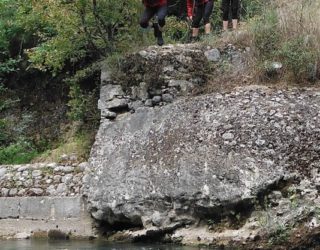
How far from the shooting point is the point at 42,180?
1159cm

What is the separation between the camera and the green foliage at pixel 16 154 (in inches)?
531

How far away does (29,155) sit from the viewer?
13672mm

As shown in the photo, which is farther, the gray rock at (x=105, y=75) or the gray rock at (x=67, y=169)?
the gray rock at (x=105, y=75)

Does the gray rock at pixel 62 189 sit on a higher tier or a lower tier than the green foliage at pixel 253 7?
lower

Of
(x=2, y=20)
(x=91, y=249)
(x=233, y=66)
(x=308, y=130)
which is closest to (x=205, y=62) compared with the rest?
(x=233, y=66)

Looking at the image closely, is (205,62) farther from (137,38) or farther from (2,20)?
(2,20)

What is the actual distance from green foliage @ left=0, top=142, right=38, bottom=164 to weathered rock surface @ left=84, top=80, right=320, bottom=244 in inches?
124

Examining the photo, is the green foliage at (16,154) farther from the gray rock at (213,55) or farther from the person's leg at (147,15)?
the gray rock at (213,55)

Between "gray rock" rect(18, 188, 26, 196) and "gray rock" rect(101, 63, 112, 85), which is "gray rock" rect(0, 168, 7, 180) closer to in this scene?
"gray rock" rect(18, 188, 26, 196)

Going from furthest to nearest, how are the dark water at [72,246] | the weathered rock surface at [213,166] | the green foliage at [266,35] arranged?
the green foliage at [266,35]
the weathered rock surface at [213,166]
the dark water at [72,246]

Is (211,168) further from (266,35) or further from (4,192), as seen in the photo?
(4,192)

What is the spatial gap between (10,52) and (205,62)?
24.6ft

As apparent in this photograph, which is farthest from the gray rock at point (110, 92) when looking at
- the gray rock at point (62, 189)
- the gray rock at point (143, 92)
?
the gray rock at point (62, 189)

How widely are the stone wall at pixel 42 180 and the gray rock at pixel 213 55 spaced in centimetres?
328
